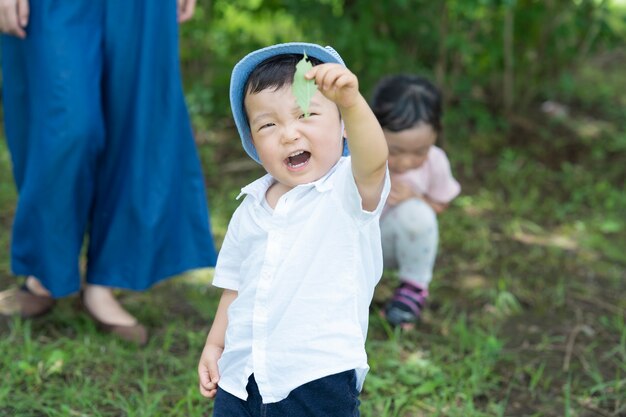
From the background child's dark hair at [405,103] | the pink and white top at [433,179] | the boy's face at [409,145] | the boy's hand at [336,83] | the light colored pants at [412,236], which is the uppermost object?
the boy's hand at [336,83]

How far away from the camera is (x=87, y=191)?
2.55 m

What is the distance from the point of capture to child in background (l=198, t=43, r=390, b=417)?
63.0 inches

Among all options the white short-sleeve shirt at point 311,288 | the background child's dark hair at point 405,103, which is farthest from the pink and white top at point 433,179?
the white short-sleeve shirt at point 311,288

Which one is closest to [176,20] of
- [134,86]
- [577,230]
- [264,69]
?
[134,86]

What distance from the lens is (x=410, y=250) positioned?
280 cm

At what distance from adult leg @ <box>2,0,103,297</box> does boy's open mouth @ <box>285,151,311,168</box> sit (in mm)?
984

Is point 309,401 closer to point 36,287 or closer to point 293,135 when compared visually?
point 293,135

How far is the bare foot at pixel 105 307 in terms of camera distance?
8.73ft

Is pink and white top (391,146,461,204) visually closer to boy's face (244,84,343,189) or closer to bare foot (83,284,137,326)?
bare foot (83,284,137,326)

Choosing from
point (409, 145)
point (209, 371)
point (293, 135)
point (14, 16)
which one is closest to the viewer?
point (293, 135)

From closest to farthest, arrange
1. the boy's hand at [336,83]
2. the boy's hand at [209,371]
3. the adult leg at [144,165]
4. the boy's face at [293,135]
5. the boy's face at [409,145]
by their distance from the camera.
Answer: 1. the boy's hand at [336,83]
2. the boy's face at [293,135]
3. the boy's hand at [209,371]
4. the adult leg at [144,165]
5. the boy's face at [409,145]

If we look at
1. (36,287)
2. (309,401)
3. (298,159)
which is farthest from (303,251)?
(36,287)

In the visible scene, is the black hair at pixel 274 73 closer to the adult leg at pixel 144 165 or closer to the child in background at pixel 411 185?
the adult leg at pixel 144 165

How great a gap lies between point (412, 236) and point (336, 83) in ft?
4.68
